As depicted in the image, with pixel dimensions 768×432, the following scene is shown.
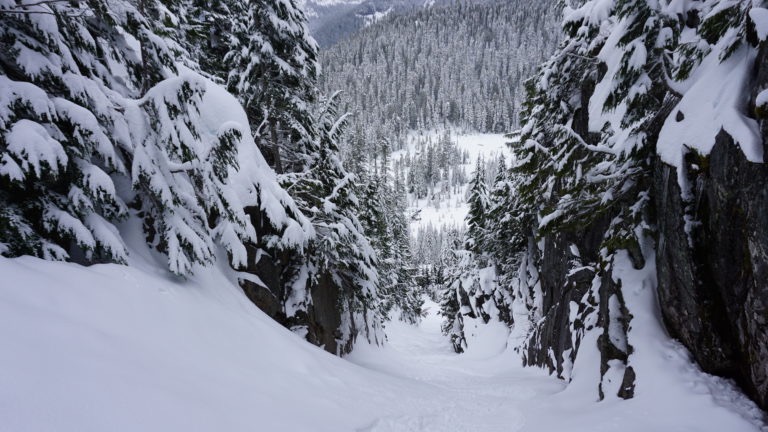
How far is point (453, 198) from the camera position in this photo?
5920 inches

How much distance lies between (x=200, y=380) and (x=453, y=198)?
149701mm

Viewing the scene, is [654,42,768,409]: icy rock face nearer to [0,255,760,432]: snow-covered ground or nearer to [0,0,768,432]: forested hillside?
[0,0,768,432]: forested hillside

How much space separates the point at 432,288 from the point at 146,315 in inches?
3120

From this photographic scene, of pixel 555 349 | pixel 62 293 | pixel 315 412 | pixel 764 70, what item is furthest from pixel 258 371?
pixel 555 349

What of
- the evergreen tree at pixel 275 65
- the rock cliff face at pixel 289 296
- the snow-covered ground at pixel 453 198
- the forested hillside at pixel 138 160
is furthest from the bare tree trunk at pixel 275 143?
the snow-covered ground at pixel 453 198

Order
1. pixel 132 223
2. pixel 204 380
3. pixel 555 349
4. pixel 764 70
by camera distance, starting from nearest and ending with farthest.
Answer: pixel 204 380 → pixel 764 70 → pixel 132 223 → pixel 555 349

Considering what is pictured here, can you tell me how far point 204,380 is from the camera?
4133mm

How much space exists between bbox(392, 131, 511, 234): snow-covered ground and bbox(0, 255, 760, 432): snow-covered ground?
4071 inches

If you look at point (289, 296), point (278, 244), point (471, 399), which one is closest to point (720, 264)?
point (471, 399)

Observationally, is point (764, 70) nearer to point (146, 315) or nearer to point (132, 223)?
point (146, 315)

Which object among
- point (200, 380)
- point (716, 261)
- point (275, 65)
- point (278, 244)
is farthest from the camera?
point (275, 65)

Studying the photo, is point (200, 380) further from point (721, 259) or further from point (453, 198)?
point (453, 198)

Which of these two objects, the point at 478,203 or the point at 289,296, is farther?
the point at 478,203

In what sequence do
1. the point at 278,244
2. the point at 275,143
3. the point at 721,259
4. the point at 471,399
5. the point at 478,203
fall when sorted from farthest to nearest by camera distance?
the point at 478,203 → the point at 275,143 → the point at 278,244 → the point at 471,399 → the point at 721,259
